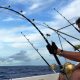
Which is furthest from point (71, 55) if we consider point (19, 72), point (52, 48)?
point (19, 72)

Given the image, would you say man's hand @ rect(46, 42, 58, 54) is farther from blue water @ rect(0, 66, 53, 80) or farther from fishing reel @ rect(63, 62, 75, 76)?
blue water @ rect(0, 66, 53, 80)

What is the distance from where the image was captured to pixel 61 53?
5301mm

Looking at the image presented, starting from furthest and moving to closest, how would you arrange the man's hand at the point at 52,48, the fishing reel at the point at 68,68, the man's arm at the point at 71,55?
the fishing reel at the point at 68,68 → the man's arm at the point at 71,55 → the man's hand at the point at 52,48

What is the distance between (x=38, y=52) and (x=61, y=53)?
191 centimetres

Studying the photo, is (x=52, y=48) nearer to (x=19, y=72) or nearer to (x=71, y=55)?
(x=71, y=55)

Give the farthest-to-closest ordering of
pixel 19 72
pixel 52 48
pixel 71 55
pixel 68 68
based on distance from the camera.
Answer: pixel 19 72 → pixel 68 68 → pixel 71 55 → pixel 52 48

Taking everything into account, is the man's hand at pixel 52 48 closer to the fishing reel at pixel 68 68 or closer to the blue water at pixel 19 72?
→ the fishing reel at pixel 68 68

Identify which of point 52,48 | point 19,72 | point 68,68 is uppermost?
point 19,72

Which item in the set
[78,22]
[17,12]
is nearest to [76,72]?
[78,22]

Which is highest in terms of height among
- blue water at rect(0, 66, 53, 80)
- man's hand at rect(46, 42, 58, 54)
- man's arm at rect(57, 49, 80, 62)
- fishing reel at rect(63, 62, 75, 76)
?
blue water at rect(0, 66, 53, 80)

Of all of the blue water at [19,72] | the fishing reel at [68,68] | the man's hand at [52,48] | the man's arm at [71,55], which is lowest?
the man's hand at [52,48]

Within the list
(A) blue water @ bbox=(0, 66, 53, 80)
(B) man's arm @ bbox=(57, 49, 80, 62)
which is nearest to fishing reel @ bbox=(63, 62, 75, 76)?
(B) man's arm @ bbox=(57, 49, 80, 62)

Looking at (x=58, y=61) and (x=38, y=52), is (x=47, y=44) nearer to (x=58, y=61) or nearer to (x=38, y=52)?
(x=58, y=61)

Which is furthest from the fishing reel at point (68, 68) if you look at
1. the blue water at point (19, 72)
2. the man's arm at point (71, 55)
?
the blue water at point (19, 72)
